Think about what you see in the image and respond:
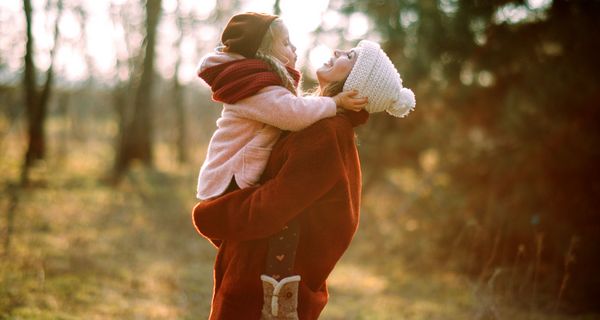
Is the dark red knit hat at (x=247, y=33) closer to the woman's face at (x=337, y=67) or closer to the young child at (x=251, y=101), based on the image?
the young child at (x=251, y=101)

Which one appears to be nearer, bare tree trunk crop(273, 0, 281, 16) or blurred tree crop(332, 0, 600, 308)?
blurred tree crop(332, 0, 600, 308)

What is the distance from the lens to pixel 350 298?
22.8 ft

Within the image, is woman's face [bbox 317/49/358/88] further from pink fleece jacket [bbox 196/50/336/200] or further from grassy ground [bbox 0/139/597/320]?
grassy ground [bbox 0/139/597/320]

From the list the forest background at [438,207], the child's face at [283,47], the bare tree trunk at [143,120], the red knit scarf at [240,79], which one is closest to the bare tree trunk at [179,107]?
the bare tree trunk at [143,120]

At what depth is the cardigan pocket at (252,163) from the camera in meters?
2.14

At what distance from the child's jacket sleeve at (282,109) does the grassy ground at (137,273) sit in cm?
246

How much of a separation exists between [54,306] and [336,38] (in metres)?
7.94

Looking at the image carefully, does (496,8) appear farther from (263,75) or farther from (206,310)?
(263,75)

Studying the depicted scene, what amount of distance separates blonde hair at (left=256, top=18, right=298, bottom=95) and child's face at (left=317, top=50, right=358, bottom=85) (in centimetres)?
15

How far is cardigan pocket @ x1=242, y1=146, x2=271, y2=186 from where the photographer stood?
2.14 metres

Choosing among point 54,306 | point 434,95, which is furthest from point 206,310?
point 434,95

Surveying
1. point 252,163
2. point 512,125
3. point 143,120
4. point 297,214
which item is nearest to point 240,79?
point 252,163

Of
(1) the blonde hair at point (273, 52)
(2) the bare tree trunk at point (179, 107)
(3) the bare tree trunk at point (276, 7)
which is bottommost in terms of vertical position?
(2) the bare tree trunk at point (179, 107)

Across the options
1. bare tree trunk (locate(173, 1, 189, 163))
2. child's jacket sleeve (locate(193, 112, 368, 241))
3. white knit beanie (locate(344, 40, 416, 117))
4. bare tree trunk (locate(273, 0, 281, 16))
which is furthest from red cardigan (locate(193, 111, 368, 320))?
bare tree trunk (locate(173, 1, 189, 163))
